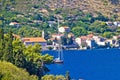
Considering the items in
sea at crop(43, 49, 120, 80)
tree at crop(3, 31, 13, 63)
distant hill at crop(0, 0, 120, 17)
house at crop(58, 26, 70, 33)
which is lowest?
house at crop(58, 26, 70, 33)

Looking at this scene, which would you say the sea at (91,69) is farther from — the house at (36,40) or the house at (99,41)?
the house at (99,41)

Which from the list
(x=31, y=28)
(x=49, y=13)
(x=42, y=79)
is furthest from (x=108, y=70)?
(x=49, y=13)

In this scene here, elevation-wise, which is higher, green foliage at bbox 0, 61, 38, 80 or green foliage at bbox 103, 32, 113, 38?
green foliage at bbox 0, 61, 38, 80

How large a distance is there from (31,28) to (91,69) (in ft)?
195

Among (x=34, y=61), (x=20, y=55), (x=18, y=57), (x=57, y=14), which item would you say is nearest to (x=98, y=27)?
(x=57, y=14)

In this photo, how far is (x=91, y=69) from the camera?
246 feet

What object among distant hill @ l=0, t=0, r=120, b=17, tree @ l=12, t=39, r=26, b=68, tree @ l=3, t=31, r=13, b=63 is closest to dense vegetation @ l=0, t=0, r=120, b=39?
distant hill @ l=0, t=0, r=120, b=17

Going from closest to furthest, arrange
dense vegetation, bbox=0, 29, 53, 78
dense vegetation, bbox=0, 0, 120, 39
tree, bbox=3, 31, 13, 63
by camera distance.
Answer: tree, bbox=3, 31, 13, 63
dense vegetation, bbox=0, 29, 53, 78
dense vegetation, bbox=0, 0, 120, 39

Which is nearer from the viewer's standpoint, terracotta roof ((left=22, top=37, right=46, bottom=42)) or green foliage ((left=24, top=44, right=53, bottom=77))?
green foliage ((left=24, top=44, right=53, bottom=77))

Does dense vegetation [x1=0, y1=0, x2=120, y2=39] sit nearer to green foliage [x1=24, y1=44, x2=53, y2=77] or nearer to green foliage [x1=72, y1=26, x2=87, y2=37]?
green foliage [x1=72, y1=26, x2=87, y2=37]

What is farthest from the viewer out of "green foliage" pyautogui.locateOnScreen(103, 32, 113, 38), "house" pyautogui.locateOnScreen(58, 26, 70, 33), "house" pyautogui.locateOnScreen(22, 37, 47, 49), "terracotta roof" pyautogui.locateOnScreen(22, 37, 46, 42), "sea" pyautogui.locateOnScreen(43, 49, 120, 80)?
"green foliage" pyautogui.locateOnScreen(103, 32, 113, 38)

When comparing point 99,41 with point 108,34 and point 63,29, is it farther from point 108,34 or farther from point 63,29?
point 63,29

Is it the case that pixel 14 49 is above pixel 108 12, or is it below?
above

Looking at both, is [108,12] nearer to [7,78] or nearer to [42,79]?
[42,79]
